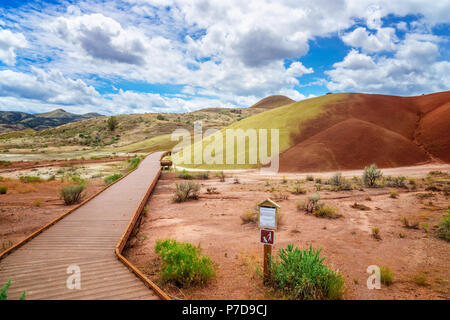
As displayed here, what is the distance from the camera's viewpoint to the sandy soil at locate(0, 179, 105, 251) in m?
7.75

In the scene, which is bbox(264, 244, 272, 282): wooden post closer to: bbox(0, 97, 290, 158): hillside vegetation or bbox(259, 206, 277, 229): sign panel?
bbox(259, 206, 277, 229): sign panel

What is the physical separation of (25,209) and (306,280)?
460 inches

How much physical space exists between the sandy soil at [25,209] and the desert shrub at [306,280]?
687 centimetres

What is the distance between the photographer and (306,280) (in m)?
4.26

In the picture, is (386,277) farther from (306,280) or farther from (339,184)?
(339,184)

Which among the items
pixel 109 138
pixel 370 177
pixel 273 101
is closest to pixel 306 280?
pixel 370 177

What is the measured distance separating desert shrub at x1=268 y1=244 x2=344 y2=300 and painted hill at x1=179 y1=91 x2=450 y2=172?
64.0 feet

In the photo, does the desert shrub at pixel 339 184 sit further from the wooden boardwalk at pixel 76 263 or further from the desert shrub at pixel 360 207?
the wooden boardwalk at pixel 76 263

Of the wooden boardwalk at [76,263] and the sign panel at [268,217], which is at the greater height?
the sign panel at [268,217]

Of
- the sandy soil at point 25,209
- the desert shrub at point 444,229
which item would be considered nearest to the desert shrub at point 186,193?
the sandy soil at point 25,209

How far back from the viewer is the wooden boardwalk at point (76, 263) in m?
4.05

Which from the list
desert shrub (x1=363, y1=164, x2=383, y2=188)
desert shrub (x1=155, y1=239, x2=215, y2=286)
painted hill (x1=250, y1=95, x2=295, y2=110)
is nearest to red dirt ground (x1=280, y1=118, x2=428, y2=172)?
desert shrub (x1=363, y1=164, x2=383, y2=188)
